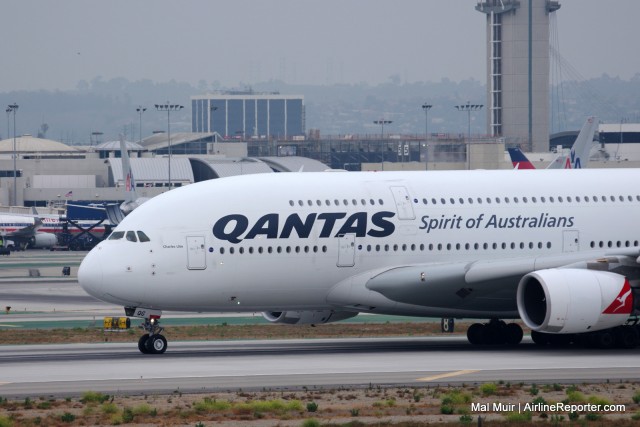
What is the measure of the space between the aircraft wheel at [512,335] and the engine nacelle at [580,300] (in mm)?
4339

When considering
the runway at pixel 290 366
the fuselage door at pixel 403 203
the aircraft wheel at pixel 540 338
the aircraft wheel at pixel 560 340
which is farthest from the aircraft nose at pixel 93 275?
the aircraft wheel at pixel 560 340

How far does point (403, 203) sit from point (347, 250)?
2251 mm

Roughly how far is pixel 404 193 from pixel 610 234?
6503mm

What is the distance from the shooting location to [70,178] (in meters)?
184

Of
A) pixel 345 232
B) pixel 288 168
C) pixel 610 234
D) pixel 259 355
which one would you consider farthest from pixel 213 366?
pixel 288 168

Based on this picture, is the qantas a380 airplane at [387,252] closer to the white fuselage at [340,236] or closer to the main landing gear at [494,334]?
the white fuselage at [340,236]

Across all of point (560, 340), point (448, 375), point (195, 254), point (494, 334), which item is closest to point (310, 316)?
point (195, 254)

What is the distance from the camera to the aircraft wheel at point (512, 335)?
4122 cm

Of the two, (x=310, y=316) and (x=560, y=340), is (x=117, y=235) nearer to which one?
(x=310, y=316)

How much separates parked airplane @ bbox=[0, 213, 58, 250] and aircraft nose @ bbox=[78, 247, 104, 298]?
104744mm

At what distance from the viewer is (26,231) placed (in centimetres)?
13950

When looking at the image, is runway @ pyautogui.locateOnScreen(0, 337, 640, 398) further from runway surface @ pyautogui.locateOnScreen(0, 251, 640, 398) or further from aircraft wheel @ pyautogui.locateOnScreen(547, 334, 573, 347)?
aircraft wheel @ pyautogui.locateOnScreen(547, 334, 573, 347)

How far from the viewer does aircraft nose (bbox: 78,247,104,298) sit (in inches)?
1432

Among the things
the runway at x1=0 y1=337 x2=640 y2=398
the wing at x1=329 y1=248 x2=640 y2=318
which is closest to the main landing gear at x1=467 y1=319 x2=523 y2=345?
the runway at x1=0 y1=337 x2=640 y2=398
